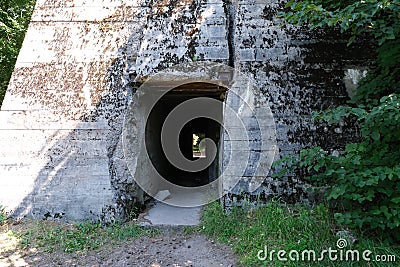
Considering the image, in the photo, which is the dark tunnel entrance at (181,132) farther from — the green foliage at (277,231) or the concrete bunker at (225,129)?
the green foliage at (277,231)

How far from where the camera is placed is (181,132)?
873 centimetres

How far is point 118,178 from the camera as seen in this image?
13.2ft

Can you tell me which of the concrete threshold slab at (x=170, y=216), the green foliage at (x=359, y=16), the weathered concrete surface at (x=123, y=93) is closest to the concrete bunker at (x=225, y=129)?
the weathered concrete surface at (x=123, y=93)

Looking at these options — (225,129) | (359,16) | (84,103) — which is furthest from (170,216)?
(359,16)

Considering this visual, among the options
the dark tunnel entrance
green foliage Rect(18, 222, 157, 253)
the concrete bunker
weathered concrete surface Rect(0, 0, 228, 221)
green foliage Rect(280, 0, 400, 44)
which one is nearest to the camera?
green foliage Rect(280, 0, 400, 44)

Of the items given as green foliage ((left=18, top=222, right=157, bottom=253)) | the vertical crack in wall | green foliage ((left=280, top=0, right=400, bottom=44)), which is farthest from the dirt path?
green foliage ((left=280, top=0, right=400, bottom=44))

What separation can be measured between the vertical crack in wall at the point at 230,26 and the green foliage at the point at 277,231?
1.88m

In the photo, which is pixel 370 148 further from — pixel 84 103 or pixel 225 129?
pixel 84 103

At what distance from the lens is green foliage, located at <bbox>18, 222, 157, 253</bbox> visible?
3.44m

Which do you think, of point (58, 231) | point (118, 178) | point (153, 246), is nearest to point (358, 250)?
point (153, 246)

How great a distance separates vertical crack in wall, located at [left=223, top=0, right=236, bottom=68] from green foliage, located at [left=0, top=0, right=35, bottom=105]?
5046mm

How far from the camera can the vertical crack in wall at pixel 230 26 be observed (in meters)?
4.04

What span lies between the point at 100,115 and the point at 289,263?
9.33 feet

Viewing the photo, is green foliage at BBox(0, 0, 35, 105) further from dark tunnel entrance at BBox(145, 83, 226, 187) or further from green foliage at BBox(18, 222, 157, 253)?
Result: green foliage at BBox(18, 222, 157, 253)
